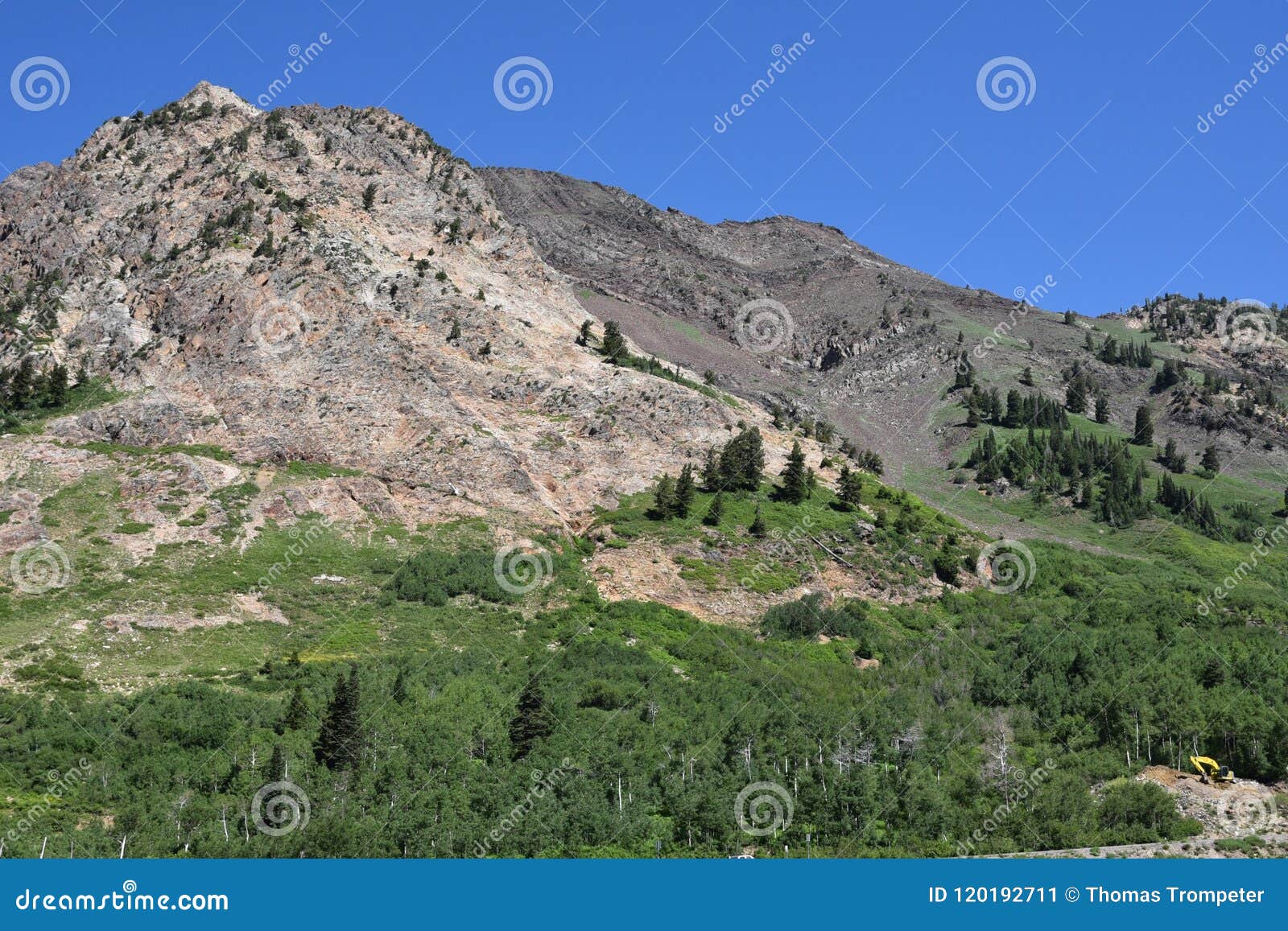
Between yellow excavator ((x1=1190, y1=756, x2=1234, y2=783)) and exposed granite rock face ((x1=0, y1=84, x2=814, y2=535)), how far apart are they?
45.3 meters

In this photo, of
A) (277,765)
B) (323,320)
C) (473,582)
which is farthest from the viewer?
(323,320)

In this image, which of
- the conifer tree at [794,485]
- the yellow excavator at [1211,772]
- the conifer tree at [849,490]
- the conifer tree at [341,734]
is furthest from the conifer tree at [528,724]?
the conifer tree at [849,490]

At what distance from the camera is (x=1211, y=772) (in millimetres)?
54531

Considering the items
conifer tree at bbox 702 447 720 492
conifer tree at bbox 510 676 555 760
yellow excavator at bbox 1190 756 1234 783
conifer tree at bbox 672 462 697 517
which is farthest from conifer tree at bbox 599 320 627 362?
yellow excavator at bbox 1190 756 1234 783

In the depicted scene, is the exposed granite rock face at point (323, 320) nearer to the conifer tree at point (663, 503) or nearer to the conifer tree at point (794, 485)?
the conifer tree at point (663, 503)

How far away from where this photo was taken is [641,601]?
69750 millimetres

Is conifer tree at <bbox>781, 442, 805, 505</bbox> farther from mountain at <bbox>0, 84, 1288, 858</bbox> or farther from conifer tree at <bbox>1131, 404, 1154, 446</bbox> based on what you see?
conifer tree at <bbox>1131, 404, 1154, 446</bbox>

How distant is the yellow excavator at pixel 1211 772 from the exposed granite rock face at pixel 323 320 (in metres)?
45.3

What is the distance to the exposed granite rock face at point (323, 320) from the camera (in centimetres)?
8056

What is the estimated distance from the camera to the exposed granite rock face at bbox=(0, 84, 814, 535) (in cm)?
8056

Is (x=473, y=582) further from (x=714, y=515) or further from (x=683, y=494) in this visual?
(x=714, y=515)

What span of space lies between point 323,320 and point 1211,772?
75.5 meters

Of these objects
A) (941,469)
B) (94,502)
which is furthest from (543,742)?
(941,469)

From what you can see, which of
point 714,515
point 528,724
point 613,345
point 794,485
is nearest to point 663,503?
point 714,515
